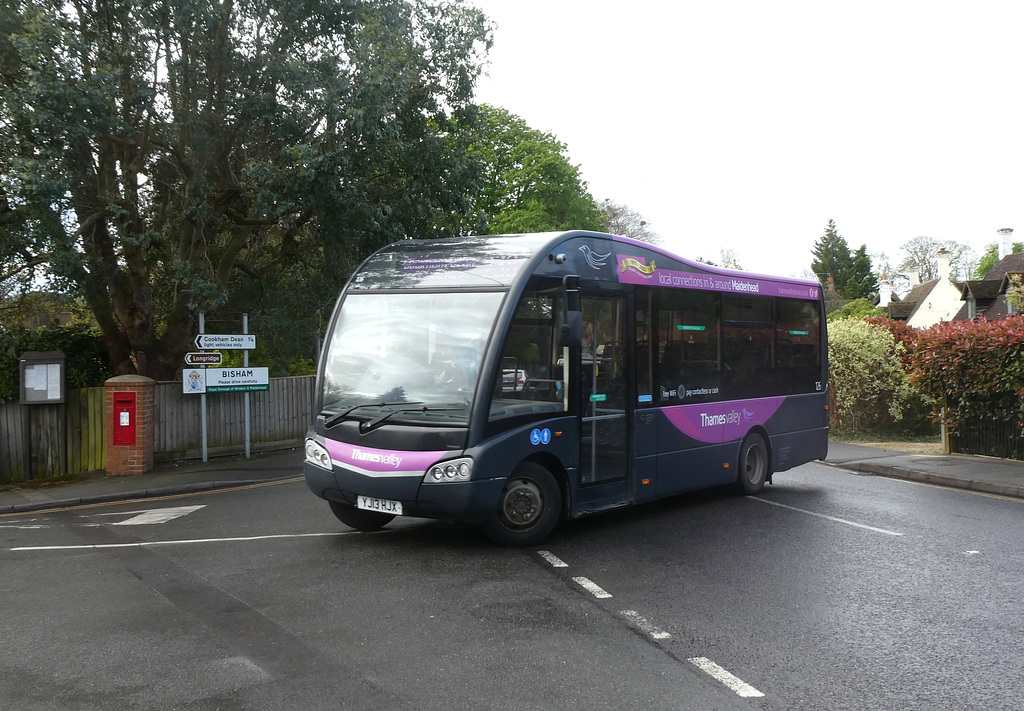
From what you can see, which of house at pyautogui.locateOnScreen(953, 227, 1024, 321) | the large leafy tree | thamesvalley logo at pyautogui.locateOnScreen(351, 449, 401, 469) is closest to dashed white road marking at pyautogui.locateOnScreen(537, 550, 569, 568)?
thamesvalley logo at pyautogui.locateOnScreen(351, 449, 401, 469)

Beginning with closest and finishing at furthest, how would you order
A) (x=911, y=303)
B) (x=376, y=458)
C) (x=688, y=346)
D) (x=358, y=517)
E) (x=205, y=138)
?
(x=376, y=458) < (x=358, y=517) < (x=688, y=346) < (x=205, y=138) < (x=911, y=303)

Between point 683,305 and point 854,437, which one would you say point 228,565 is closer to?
point 683,305

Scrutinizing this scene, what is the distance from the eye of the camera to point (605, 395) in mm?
8367

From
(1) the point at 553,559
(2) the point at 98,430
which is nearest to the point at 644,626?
(1) the point at 553,559

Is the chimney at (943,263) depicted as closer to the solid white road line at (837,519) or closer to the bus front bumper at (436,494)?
the solid white road line at (837,519)

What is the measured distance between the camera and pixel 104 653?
16.5ft

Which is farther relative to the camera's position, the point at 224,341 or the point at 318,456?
the point at 224,341

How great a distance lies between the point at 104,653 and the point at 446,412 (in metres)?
3.15

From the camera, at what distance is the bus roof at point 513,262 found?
775 centimetres

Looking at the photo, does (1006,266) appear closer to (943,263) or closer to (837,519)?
(943,263)

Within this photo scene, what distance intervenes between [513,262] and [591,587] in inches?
119

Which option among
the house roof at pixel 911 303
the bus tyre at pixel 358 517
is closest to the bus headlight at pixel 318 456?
the bus tyre at pixel 358 517

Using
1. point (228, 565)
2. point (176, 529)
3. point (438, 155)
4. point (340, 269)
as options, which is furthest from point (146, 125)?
point (228, 565)

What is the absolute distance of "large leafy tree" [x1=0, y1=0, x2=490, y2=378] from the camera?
12359mm
